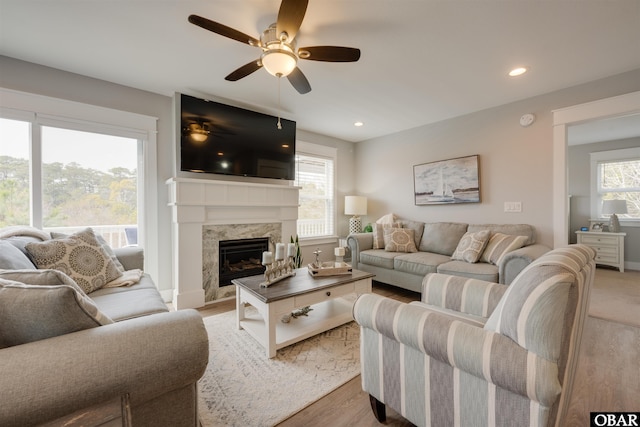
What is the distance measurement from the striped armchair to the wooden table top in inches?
30.8

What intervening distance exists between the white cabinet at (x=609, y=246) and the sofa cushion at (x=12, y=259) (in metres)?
7.09

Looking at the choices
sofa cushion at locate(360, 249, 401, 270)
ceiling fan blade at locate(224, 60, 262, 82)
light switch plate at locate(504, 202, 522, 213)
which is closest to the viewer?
ceiling fan blade at locate(224, 60, 262, 82)

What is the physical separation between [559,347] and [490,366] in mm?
207

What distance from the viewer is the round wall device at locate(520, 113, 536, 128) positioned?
308cm

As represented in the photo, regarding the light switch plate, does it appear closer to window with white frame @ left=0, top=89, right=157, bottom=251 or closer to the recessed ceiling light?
the recessed ceiling light

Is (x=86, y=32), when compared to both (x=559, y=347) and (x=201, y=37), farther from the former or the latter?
(x=559, y=347)

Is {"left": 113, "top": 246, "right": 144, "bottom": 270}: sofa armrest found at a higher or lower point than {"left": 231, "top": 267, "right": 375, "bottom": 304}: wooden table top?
higher

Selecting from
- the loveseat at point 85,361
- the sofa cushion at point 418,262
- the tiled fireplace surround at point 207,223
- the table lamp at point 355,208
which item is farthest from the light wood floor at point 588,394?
the table lamp at point 355,208

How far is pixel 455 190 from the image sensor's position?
3736 mm

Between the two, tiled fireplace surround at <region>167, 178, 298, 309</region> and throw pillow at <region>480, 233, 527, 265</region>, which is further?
tiled fireplace surround at <region>167, 178, 298, 309</region>

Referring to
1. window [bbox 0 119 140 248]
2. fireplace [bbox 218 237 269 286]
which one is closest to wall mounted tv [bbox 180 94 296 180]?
window [bbox 0 119 140 248]

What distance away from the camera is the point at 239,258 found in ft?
11.6

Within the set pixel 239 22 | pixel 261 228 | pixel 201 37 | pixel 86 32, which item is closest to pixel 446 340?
pixel 239 22

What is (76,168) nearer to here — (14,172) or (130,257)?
(14,172)
